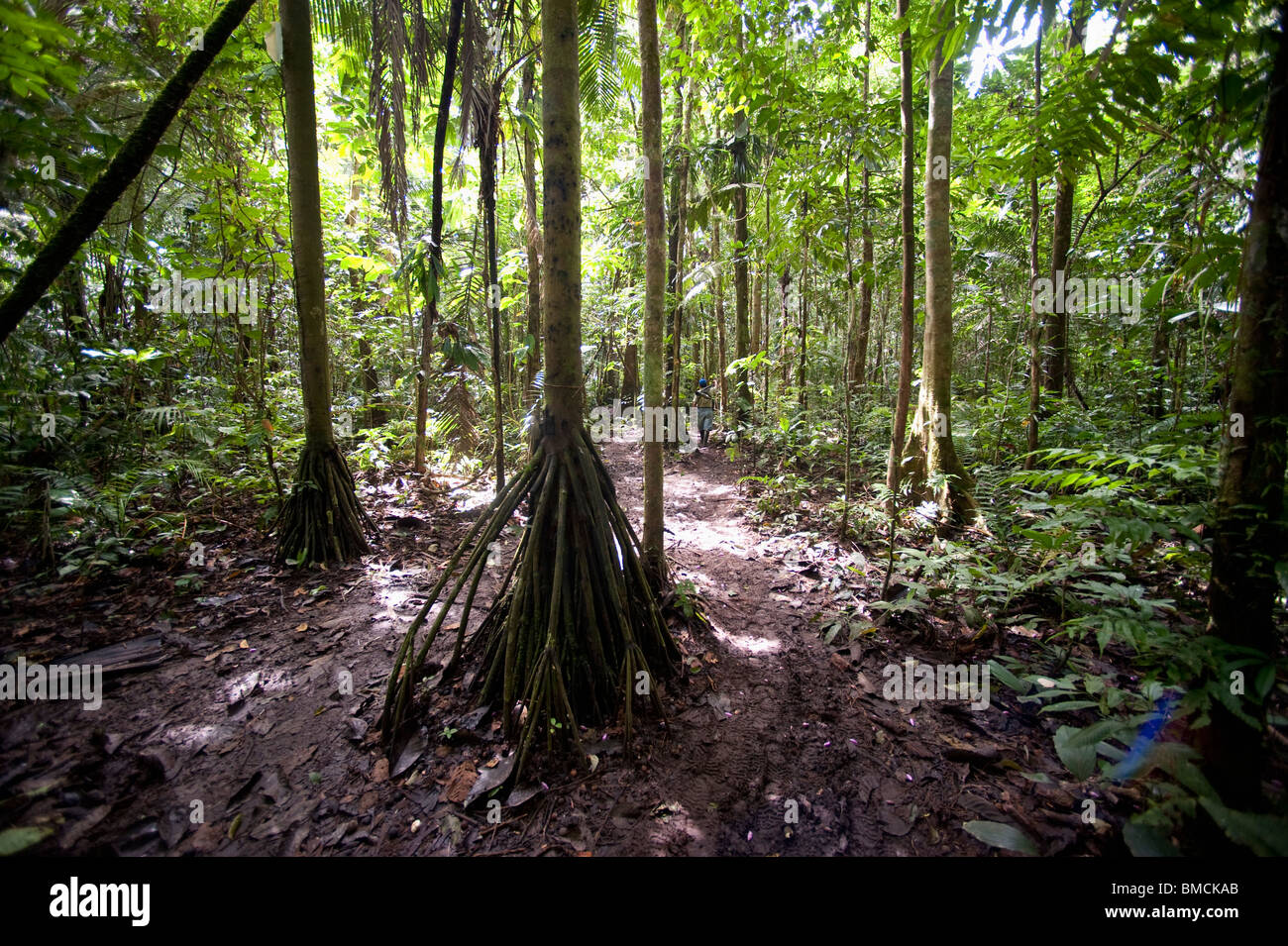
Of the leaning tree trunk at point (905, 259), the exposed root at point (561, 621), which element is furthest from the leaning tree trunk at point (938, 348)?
the exposed root at point (561, 621)

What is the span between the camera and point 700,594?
4.48 metres

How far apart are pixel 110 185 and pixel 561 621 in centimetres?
412

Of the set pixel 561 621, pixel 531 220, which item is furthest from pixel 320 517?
pixel 531 220

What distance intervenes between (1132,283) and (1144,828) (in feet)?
26.0

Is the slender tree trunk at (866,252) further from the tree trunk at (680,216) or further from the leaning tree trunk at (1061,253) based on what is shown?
the tree trunk at (680,216)

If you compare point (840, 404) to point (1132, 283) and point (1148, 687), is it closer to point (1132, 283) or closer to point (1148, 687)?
point (1132, 283)

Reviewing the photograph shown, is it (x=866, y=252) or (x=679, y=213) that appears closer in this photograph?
(x=866, y=252)

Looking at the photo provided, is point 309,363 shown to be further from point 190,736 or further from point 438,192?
point 190,736

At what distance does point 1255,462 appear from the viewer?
1.64 m

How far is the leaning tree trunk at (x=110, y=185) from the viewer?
321 centimetres

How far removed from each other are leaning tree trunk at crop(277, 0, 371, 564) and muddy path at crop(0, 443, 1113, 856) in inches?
35.0
